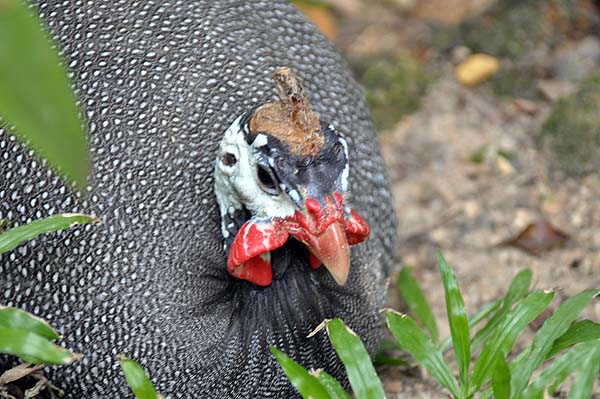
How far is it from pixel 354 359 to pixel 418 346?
0.21 m

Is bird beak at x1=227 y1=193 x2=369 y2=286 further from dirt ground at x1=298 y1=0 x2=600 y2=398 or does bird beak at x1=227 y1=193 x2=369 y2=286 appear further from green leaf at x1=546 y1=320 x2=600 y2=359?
dirt ground at x1=298 y1=0 x2=600 y2=398

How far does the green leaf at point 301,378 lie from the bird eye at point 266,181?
0.35m

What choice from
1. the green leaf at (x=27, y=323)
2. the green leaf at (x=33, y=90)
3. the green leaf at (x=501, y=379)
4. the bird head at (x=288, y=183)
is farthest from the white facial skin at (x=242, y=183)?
the green leaf at (x=33, y=90)

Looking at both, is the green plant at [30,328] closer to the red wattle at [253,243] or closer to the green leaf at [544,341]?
the red wattle at [253,243]

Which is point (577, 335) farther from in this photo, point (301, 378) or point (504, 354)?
point (301, 378)

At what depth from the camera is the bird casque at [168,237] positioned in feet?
6.21

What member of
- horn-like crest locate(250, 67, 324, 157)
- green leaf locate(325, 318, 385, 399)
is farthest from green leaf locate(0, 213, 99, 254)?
green leaf locate(325, 318, 385, 399)

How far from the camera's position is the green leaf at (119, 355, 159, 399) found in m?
1.83

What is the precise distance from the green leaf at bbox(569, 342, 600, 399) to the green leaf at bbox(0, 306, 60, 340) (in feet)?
3.33

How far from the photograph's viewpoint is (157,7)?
2.21 meters

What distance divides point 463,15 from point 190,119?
255cm

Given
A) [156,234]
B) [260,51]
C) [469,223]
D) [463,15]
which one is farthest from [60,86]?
[463,15]

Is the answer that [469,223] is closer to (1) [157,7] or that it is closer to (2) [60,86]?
(1) [157,7]

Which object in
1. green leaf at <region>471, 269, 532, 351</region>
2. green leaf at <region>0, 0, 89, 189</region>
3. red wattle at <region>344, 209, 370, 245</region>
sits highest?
green leaf at <region>0, 0, 89, 189</region>
